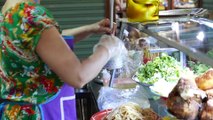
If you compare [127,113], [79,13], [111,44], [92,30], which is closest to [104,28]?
[92,30]

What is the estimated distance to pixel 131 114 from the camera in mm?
1514

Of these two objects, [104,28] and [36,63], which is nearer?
[36,63]

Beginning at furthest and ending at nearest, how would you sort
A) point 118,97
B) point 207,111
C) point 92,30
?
1. point 118,97
2. point 92,30
3. point 207,111

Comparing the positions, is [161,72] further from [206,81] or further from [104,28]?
[206,81]

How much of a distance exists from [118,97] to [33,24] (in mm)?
959

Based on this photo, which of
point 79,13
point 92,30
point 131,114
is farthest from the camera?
point 79,13

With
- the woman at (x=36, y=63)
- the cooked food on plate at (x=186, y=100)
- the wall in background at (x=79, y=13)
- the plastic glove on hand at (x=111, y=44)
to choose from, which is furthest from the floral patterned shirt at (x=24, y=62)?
the wall in background at (x=79, y=13)

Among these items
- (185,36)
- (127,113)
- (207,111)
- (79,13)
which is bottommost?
(127,113)

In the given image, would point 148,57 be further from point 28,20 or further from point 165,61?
point 28,20

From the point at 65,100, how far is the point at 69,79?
0.44m

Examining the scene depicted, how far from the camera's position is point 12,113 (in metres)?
1.53

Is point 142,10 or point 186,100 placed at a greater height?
point 142,10

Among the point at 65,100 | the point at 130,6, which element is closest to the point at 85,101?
the point at 65,100

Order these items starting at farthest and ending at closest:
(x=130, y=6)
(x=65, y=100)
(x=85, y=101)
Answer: (x=85, y=101), (x=65, y=100), (x=130, y=6)
